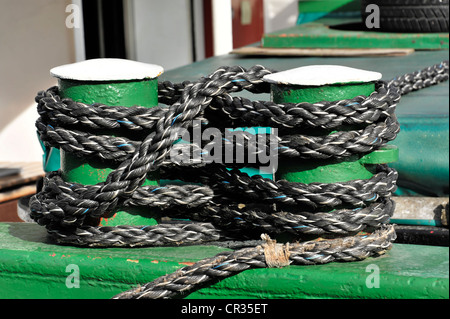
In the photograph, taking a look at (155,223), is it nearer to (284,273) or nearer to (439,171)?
(284,273)

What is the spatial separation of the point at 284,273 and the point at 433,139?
0.75 metres

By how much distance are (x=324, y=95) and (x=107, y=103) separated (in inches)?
15.4

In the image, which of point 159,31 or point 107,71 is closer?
point 107,71

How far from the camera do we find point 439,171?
1706 millimetres

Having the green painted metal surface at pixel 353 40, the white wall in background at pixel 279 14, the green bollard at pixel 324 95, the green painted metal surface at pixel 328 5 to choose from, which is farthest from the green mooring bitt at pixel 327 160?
the white wall in background at pixel 279 14

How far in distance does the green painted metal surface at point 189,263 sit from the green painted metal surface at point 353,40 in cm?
201

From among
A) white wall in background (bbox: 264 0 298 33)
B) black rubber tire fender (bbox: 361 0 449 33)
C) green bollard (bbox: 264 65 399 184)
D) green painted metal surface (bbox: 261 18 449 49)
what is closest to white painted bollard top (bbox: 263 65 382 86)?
green bollard (bbox: 264 65 399 184)

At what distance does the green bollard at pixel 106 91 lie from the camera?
1.22 m

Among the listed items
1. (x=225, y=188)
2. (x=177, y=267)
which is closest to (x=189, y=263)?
(x=177, y=267)

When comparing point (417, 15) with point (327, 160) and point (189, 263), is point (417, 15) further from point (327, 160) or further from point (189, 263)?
point (189, 263)

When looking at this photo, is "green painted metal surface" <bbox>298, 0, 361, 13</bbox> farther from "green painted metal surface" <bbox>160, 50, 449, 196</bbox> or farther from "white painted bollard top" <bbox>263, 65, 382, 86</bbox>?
"white painted bollard top" <bbox>263, 65, 382, 86</bbox>

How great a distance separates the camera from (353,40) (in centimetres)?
316

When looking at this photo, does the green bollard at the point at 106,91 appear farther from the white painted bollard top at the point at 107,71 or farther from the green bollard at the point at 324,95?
the green bollard at the point at 324,95

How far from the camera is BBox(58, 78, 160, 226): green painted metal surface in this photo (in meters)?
1.23
